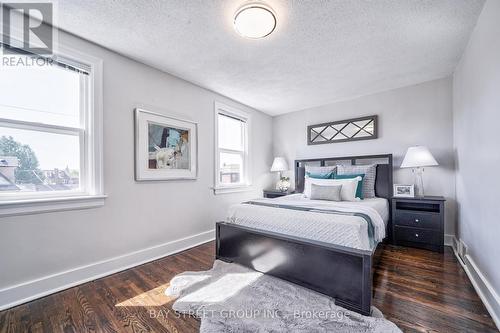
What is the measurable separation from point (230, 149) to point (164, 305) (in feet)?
8.58

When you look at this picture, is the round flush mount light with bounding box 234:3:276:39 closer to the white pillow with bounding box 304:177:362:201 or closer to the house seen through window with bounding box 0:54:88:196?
the house seen through window with bounding box 0:54:88:196

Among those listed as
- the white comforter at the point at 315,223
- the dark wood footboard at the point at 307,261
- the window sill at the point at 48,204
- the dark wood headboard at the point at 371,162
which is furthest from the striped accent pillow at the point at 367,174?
the window sill at the point at 48,204

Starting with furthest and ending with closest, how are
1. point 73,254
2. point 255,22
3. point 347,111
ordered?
1. point 347,111
2. point 73,254
3. point 255,22

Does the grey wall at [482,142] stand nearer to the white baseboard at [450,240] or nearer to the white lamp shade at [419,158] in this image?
the white lamp shade at [419,158]

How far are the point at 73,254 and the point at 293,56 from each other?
3009mm

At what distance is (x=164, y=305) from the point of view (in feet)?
5.60

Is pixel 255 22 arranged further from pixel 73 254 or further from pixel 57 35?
pixel 73 254

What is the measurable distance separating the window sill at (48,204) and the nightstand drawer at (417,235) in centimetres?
370

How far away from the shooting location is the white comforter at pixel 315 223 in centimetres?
175

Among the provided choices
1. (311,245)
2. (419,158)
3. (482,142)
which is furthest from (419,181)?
(311,245)

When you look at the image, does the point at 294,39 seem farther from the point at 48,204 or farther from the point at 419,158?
the point at 48,204

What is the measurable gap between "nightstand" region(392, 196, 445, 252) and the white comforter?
1.12 m

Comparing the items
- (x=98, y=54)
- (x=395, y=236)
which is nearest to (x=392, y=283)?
(x=395, y=236)

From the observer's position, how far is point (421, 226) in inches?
112
